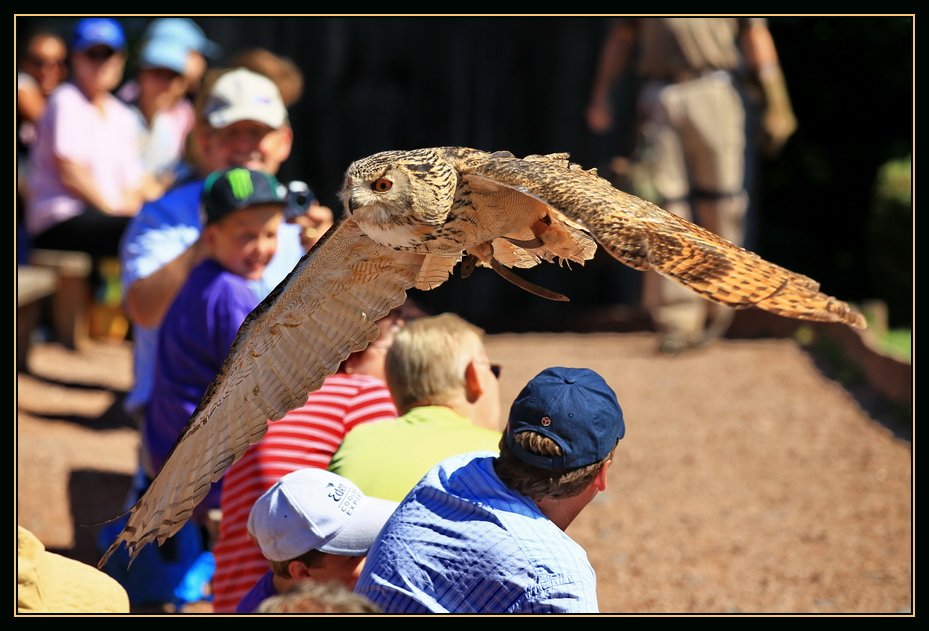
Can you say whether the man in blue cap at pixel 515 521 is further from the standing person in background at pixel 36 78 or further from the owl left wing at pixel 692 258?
the standing person in background at pixel 36 78

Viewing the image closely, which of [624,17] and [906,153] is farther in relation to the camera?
[906,153]

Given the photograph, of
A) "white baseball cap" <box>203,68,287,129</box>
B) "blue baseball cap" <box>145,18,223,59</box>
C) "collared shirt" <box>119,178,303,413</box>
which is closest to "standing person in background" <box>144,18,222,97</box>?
"blue baseball cap" <box>145,18,223,59</box>

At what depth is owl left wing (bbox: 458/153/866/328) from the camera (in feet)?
6.18

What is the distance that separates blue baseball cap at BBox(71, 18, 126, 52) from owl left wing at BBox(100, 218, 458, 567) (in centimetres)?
461

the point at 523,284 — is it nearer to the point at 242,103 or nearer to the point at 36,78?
the point at 242,103

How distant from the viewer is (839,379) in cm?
632

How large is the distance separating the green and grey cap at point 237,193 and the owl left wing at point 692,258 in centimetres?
124

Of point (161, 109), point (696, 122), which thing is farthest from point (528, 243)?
point (161, 109)

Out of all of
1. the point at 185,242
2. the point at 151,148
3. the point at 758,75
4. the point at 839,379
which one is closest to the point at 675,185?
the point at 758,75

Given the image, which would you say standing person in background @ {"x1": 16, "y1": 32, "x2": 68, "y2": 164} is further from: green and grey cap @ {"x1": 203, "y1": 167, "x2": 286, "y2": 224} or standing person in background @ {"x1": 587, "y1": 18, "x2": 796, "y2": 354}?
green and grey cap @ {"x1": 203, "y1": 167, "x2": 286, "y2": 224}

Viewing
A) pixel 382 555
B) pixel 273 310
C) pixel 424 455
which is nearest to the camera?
pixel 382 555

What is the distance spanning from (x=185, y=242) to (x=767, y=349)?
499 cm

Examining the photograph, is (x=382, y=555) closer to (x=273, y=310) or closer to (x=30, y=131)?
(x=273, y=310)

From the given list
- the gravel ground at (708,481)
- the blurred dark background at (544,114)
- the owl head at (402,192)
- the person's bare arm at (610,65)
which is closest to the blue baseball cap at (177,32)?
the blurred dark background at (544,114)
